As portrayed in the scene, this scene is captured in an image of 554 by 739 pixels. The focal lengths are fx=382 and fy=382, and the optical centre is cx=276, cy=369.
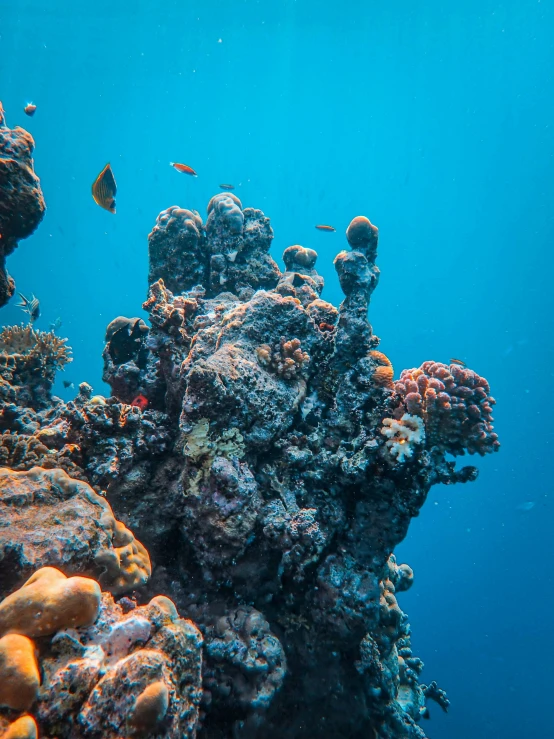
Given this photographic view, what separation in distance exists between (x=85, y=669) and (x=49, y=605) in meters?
0.42

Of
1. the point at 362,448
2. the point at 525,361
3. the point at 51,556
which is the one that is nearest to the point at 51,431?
the point at 51,556

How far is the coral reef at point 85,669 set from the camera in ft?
6.75

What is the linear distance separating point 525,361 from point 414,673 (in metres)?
72.8

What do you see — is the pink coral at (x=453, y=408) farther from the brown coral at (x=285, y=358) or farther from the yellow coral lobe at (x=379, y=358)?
the brown coral at (x=285, y=358)

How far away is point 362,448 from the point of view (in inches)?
203

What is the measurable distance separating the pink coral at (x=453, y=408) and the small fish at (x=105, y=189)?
17.3ft

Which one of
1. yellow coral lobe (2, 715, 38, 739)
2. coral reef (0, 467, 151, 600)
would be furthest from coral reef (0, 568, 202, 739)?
coral reef (0, 467, 151, 600)

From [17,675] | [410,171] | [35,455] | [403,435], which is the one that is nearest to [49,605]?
[17,675]

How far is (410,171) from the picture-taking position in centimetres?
8569

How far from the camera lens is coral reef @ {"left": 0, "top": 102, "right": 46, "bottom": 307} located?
18.7ft

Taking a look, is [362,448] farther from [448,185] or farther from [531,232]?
[448,185]

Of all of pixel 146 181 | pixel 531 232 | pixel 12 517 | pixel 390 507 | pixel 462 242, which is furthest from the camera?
pixel 146 181

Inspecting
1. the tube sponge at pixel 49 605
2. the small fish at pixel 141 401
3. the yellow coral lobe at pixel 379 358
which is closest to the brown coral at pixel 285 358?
the yellow coral lobe at pixel 379 358

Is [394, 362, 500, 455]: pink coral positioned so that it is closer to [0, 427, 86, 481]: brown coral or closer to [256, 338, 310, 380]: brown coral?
[256, 338, 310, 380]: brown coral
